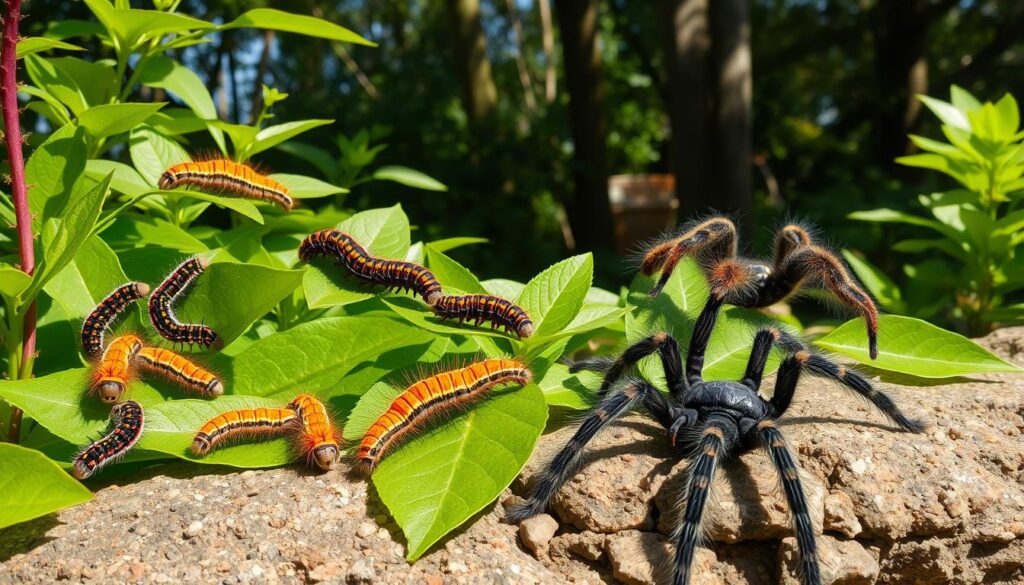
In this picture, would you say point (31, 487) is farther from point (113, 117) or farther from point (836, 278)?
point (836, 278)

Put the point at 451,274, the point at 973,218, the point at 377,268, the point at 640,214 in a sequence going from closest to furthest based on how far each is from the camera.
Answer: the point at 377,268, the point at 451,274, the point at 973,218, the point at 640,214

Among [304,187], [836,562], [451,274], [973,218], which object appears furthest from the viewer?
[973,218]

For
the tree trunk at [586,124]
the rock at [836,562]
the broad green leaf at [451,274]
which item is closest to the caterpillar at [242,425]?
the broad green leaf at [451,274]

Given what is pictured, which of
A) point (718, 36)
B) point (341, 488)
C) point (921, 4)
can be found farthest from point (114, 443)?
point (921, 4)

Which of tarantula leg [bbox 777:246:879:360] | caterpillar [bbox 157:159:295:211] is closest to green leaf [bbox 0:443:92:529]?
caterpillar [bbox 157:159:295:211]

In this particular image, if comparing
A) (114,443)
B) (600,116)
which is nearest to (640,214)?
(600,116)

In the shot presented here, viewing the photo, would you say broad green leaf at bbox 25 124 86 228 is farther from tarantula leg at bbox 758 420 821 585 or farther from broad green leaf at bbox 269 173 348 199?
tarantula leg at bbox 758 420 821 585

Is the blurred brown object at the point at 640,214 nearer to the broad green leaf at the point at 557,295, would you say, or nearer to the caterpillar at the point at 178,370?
the broad green leaf at the point at 557,295
